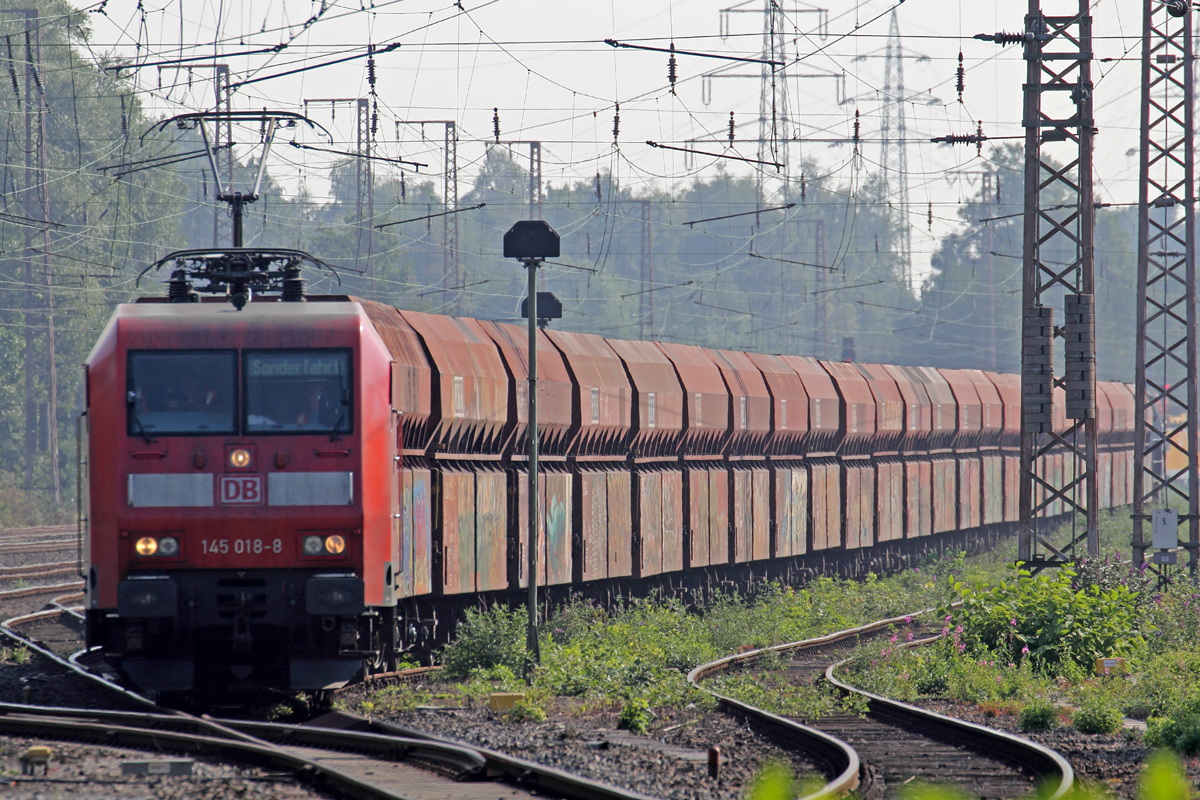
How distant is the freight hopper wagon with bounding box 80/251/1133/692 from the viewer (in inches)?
417

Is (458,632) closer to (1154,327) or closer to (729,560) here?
(729,560)

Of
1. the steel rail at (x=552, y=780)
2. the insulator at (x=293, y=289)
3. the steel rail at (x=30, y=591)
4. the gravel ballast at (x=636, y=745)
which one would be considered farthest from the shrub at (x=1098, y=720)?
the steel rail at (x=30, y=591)

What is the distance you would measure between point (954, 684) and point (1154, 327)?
294 ft

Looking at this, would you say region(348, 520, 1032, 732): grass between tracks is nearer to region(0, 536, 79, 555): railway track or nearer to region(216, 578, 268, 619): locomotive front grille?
region(216, 578, 268, 619): locomotive front grille

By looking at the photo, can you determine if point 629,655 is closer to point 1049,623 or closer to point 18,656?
point 1049,623

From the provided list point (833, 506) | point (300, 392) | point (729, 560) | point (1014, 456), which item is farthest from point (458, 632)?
point (1014, 456)

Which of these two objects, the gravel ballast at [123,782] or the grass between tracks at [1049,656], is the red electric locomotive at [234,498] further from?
the grass between tracks at [1049,656]

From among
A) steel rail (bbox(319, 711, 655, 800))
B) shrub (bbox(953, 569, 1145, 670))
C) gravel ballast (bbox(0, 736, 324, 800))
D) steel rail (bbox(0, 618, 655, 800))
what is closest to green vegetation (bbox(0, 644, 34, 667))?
steel rail (bbox(0, 618, 655, 800))

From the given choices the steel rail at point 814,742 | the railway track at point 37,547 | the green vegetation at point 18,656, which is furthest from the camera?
the railway track at point 37,547

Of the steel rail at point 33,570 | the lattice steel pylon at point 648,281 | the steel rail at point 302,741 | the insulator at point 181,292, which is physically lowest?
the steel rail at point 33,570

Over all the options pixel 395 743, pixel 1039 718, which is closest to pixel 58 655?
pixel 395 743

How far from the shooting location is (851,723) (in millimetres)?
11359

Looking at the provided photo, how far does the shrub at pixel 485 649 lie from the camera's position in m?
13.6

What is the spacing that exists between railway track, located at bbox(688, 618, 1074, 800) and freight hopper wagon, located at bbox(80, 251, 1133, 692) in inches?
127
